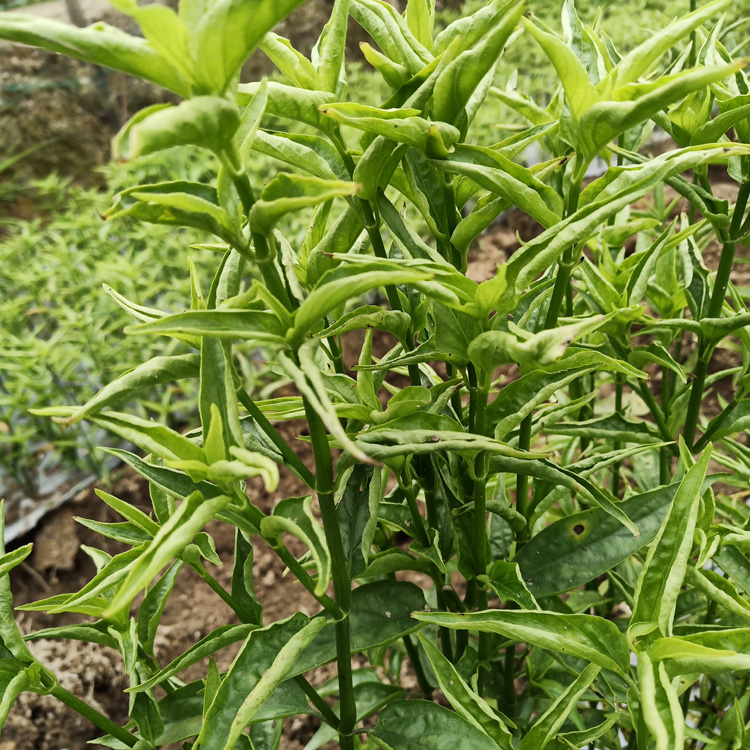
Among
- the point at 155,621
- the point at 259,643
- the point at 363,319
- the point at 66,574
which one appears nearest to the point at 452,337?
the point at 363,319

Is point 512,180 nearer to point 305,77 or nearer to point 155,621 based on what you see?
point 305,77

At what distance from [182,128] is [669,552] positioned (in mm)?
503

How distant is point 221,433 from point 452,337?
226 mm

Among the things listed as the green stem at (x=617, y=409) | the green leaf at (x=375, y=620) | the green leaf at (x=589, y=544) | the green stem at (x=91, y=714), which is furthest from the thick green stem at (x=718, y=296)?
the green stem at (x=91, y=714)

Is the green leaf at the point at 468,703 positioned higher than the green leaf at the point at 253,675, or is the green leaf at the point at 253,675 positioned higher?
the green leaf at the point at 253,675


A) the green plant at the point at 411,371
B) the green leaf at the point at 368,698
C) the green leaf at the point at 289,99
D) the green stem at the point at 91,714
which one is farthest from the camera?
the green leaf at the point at 368,698

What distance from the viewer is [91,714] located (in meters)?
0.70

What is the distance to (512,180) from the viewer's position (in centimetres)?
55

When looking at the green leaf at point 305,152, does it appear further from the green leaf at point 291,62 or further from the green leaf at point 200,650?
the green leaf at point 200,650

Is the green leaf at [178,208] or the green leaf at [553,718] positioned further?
the green leaf at [553,718]

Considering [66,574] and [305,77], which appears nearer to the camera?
[305,77]

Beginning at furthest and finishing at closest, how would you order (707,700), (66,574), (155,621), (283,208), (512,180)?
(66,574)
(707,700)
(155,621)
(512,180)
(283,208)

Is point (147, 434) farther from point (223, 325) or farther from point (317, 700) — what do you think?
point (317, 700)

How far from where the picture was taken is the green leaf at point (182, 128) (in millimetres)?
348
